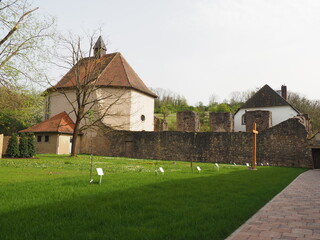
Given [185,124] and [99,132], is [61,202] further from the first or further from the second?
[185,124]

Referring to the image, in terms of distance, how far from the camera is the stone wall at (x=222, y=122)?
36438 mm

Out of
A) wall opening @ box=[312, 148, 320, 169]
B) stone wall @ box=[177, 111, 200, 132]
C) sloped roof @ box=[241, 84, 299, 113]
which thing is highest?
sloped roof @ box=[241, 84, 299, 113]

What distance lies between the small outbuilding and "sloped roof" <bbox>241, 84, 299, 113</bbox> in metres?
29.3

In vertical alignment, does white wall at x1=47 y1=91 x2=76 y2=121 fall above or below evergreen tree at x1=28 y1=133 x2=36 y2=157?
above

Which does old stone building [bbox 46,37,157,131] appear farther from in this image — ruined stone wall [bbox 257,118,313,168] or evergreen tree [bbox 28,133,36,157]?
ruined stone wall [bbox 257,118,313,168]

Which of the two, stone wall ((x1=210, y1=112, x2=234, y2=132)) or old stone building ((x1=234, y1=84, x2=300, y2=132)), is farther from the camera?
old stone building ((x1=234, y1=84, x2=300, y2=132))

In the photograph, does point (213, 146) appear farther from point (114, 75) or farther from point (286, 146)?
point (114, 75)

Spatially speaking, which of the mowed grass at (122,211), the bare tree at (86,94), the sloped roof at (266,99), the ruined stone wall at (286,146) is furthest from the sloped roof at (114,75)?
the mowed grass at (122,211)

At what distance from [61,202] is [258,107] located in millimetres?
44991

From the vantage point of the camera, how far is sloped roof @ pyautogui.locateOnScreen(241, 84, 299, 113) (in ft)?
151

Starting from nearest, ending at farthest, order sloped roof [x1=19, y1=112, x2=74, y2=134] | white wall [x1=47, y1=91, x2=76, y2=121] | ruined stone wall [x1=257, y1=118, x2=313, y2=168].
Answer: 1. ruined stone wall [x1=257, y1=118, x2=313, y2=168]
2. sloped roof [x1=19, y1=112, x2=74, y2=134]
3. white wall [x1=47, y1=91, x2=76, y2=121]

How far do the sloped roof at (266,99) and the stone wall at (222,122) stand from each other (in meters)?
12.8

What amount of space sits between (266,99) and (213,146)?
23.4 metres

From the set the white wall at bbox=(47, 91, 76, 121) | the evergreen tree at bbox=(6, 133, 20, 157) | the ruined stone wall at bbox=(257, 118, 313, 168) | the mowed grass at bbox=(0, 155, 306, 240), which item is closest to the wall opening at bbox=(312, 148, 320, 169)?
the ruined stone wall at bbox=(257, 118, 313, 168)
